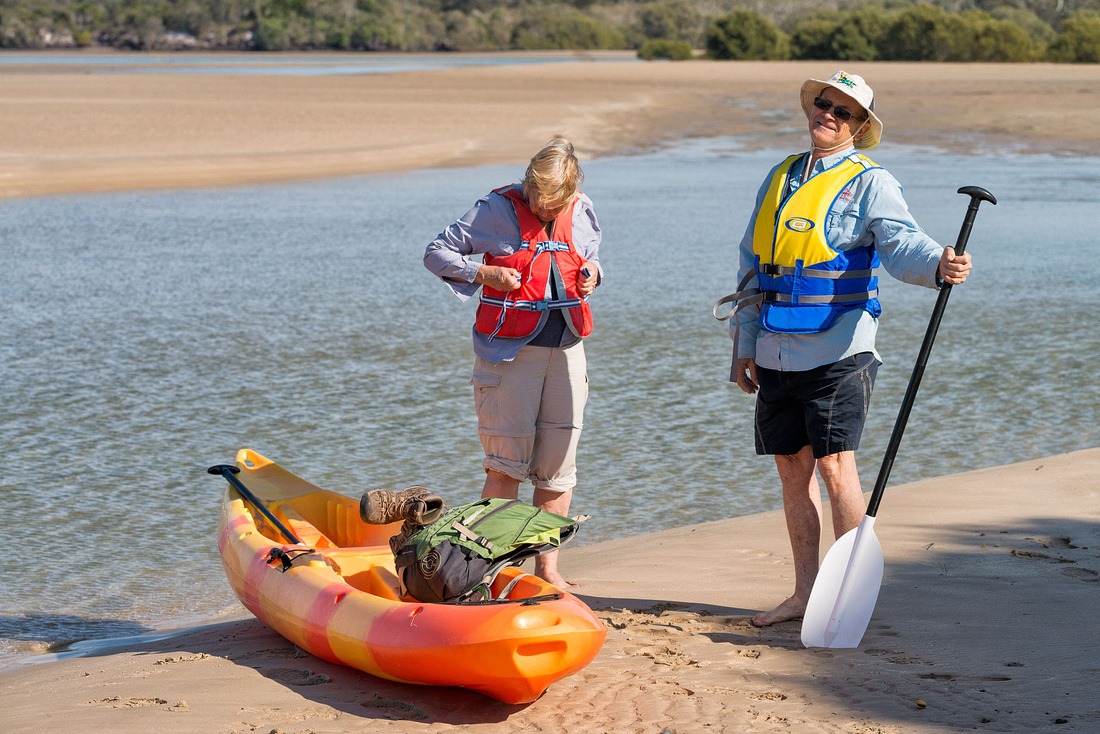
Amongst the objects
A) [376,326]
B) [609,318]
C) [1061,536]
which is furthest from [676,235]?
[1061,536]

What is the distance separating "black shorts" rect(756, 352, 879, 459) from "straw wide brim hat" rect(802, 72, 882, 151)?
760 mm

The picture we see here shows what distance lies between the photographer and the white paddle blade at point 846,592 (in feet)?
13.0

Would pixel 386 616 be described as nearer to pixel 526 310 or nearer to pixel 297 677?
pixel 297 677

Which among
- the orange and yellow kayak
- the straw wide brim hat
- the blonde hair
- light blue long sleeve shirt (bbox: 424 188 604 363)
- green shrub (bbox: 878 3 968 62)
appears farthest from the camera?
green shrub (bbox: 878 3 968 62)

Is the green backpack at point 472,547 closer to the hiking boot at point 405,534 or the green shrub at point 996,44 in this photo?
the hiking boot at point 405,534

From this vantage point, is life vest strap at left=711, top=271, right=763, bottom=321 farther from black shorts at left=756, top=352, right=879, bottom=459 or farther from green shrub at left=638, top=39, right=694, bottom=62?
green shrub at left=638, top=39, right=694, bottom=62

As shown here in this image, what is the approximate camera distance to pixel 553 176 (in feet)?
13.8

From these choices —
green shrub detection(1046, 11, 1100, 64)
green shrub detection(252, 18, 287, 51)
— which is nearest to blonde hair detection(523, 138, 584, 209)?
green shrub detection(1046, 11, 1100, 64)

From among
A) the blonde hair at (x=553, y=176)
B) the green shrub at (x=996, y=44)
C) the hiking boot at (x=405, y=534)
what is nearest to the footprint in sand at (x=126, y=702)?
the hiking boot at (x=405, y=534)

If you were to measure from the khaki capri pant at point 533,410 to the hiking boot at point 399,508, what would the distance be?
474 mm

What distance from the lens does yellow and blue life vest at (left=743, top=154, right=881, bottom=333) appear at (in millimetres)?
3855

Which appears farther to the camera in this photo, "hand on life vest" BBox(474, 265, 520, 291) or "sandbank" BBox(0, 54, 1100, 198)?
"sandbank" BBox(0, 54, 1100, 198)

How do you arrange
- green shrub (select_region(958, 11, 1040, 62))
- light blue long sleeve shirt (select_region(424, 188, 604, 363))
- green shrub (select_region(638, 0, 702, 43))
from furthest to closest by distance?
1. green shrub (select_region(638, 0, 702, 43))
2. green shrub (select_region(958, 11, 1040, 62))
3. light blue long sleeve shirt (select_region(424, 188, 604, 363))

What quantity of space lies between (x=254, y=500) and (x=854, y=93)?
9.13 feet
